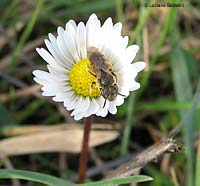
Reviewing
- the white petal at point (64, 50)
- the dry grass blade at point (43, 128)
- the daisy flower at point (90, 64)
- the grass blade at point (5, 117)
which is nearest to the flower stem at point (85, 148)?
the daisy flower at point (90, 64)

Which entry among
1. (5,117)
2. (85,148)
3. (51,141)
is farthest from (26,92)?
(85,148)

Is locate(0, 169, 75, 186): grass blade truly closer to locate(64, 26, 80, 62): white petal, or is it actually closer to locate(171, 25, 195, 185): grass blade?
locate(64, 26, 80, 62): white petal

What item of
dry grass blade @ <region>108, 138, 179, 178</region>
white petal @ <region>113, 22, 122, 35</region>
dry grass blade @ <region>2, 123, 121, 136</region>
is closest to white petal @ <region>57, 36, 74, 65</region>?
white petal @ <region>113, 22, 122, 35</region>

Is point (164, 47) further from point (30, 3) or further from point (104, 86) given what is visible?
point (104, 86)

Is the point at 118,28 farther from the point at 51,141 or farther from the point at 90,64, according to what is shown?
the point at 51,141

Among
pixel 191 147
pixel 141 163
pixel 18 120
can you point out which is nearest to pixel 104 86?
pixel 141 163

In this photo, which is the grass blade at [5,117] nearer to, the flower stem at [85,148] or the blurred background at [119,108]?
the blurred background at [119,108]

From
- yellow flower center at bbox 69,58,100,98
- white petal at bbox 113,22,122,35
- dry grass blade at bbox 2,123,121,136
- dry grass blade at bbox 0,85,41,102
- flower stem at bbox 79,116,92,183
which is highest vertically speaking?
dry grass blade at bbox 0,85,41,102
